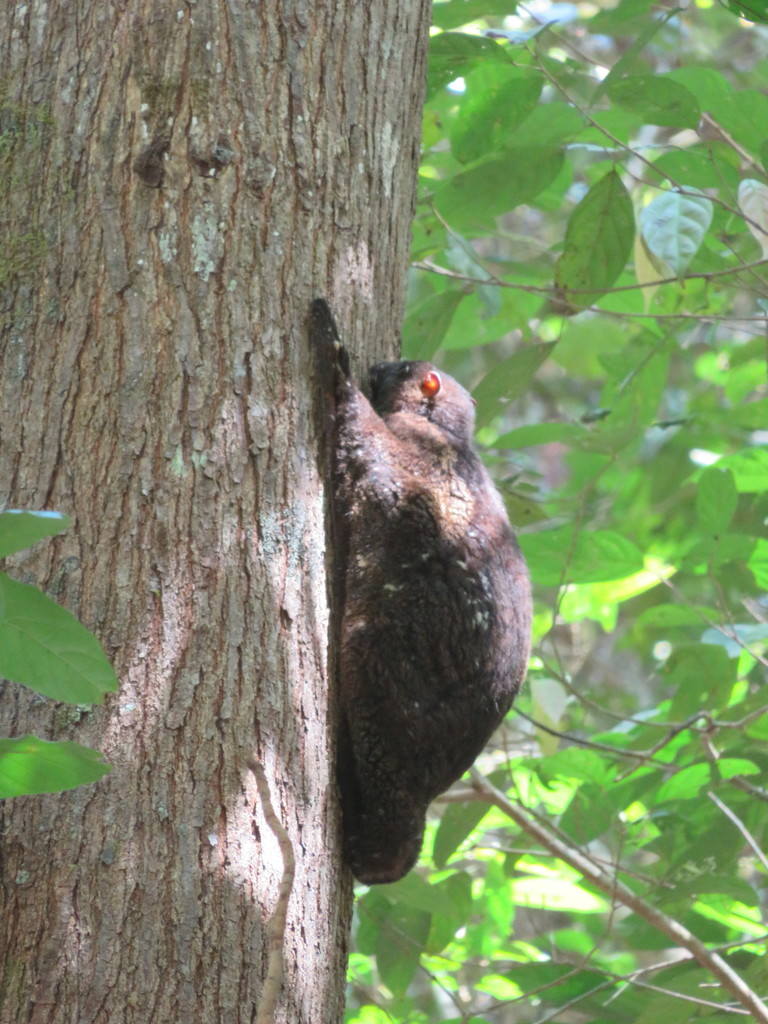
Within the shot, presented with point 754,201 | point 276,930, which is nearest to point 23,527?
point 276,930

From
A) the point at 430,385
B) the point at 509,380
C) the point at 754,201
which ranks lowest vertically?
the point at 509,380

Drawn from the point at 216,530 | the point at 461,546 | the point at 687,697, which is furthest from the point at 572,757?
the point at 216,530

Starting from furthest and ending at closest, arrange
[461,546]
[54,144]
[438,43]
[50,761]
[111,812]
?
[438,43] < [461,546] < [54,144] < [111,812] < [50,761]

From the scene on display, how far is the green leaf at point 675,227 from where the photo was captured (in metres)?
2.74

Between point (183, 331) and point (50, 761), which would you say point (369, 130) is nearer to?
point (183, 331)

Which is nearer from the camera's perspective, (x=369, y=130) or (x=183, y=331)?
(x=183, y=331)

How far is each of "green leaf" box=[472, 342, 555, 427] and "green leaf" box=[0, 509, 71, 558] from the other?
2679mm

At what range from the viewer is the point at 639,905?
364cm

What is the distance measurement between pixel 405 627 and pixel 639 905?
1682mm

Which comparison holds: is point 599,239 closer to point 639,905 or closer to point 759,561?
point 759,561

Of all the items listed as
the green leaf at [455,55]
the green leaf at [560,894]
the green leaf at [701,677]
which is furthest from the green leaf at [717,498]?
the green leaf at [455,55]

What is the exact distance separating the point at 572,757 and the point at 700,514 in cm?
104

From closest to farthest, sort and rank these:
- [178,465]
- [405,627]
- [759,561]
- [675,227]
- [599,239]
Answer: [178,465], [405,627], [675,227], [599,239], [759,561]

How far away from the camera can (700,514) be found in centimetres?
397
